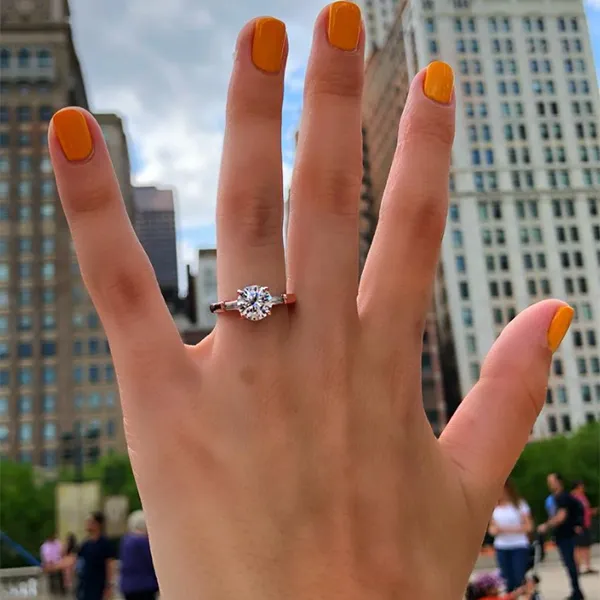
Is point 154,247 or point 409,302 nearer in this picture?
point 409,302

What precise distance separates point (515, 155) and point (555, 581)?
3435 cm

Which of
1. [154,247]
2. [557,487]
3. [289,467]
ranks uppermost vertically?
[154,247]

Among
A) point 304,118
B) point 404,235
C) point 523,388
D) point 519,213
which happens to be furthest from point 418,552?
point 519,213

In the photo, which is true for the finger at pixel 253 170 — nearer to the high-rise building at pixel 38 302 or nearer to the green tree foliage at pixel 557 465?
the green tree foliage at pixel 557 465

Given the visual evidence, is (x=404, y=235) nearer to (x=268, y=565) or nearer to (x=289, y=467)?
(x=289, y=467)

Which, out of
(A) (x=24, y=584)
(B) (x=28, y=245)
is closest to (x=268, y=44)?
(A) (x=24, y=584)

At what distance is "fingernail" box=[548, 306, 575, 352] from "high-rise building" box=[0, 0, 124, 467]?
3645cm

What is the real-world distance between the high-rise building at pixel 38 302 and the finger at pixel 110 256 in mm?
36398

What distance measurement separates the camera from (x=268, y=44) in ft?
2.99

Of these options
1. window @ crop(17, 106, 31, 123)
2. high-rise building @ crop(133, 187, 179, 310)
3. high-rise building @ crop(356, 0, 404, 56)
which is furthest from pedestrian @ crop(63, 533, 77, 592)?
high-rise building @ crop(133, 187, 179, 310)

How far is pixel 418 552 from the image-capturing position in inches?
32.5

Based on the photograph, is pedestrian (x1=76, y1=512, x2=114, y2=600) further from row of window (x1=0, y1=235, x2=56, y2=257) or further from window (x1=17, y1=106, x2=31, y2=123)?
window (x1=17, y1=106, x2=31, y2=123)

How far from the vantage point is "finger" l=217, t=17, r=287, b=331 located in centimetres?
90

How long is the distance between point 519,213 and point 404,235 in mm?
39078
